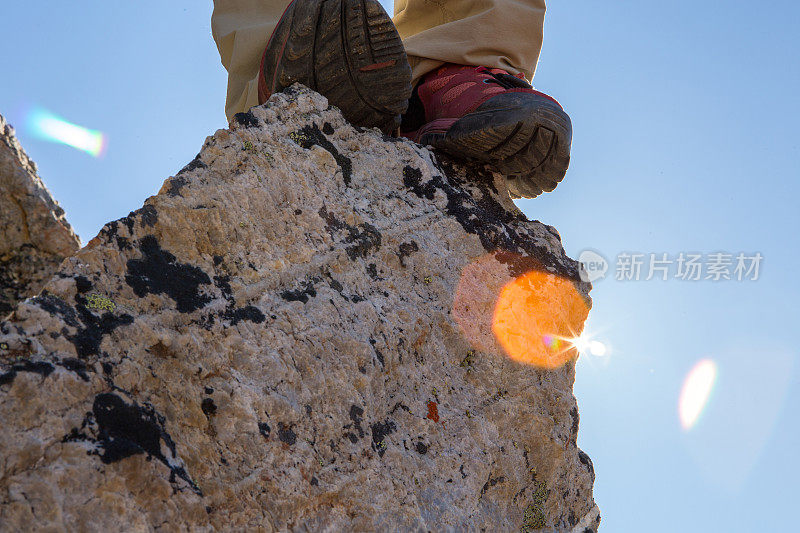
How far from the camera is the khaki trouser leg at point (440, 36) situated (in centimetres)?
236

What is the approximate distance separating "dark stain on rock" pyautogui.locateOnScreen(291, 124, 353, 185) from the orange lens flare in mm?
554

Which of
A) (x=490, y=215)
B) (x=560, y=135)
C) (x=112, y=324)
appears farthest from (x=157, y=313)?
(x=560, y=135)

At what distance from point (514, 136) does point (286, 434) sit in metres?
1.12

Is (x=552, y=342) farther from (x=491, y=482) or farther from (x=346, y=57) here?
(x=346, y=57)

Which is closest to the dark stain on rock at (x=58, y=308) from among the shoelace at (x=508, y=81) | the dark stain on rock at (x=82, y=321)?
the dark stain on rock at (x=82, y=321)

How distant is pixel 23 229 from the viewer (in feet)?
7.48

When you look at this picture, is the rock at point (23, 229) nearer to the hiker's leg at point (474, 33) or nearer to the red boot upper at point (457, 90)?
the red boot upper at point (457, 90)

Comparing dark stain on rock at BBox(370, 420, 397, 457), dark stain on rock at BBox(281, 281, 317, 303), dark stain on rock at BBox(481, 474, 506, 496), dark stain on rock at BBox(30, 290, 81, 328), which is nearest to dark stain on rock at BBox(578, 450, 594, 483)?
dark stain on rock at BBox(481, 474, 506, 496)

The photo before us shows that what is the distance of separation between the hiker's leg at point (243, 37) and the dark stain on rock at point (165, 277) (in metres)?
1.14

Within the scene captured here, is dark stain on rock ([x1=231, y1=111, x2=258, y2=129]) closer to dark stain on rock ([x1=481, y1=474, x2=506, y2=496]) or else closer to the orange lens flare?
the orange lens flare

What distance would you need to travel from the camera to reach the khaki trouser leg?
2361mm

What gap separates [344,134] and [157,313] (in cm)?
89

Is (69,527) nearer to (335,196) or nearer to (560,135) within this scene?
(335,196)

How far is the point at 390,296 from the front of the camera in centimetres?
164
